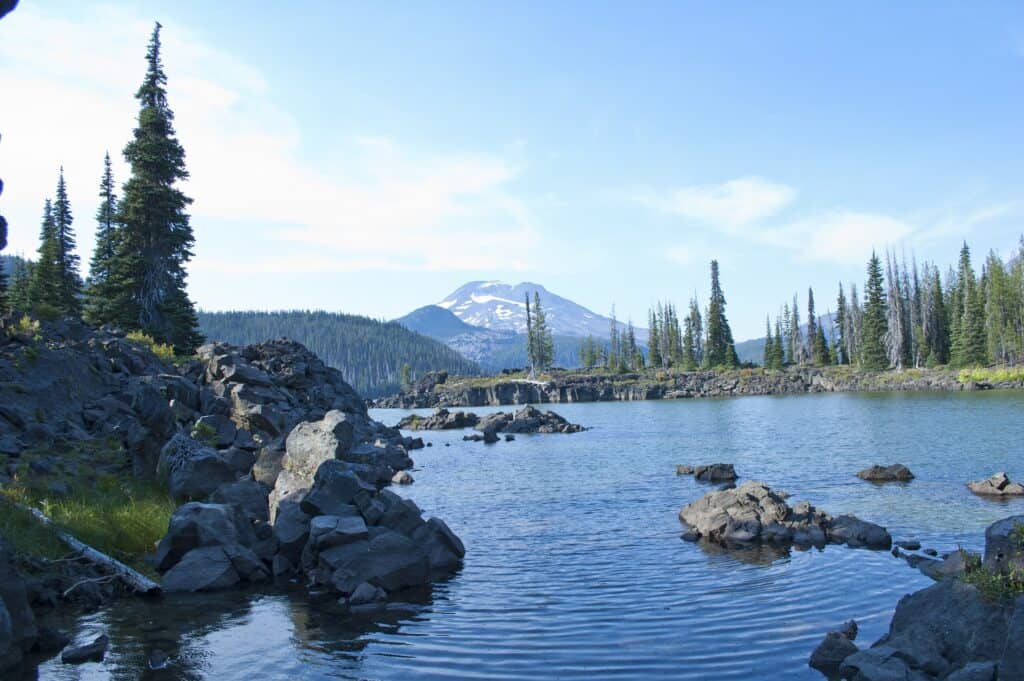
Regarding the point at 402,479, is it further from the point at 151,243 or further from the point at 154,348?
the point at 151,243

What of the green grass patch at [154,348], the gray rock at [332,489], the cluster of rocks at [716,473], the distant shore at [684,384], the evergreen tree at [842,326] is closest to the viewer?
the gray rock at [332,489]

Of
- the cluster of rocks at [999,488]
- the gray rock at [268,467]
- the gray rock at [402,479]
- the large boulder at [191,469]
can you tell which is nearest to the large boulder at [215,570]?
the large boulder at [191,469]

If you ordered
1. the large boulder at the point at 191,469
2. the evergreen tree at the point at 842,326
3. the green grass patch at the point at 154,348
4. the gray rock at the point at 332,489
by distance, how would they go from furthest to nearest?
the evergreen tree at the point at 842,326 → the green grass patch at the point at 154,348 → the large boulder at the point at 191,469 → the gray rock at the point at 332,489

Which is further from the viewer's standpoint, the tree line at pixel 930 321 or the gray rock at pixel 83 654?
the tree line at pixel 930 321

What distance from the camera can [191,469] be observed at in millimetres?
26797

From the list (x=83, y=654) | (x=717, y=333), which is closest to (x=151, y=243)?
(x=83, y=654)

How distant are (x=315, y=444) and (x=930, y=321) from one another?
14886 centimetres

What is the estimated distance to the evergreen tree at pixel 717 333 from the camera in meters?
174

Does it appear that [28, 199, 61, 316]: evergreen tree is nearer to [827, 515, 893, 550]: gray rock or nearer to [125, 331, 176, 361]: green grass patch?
[125, 331, 176, 361]: green grass patch

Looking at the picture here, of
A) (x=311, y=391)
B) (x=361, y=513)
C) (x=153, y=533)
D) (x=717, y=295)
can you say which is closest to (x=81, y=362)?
(x=153, y=533)

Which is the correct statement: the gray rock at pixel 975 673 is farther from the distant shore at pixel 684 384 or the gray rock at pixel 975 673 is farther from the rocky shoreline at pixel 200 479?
the distant shore at pixel 684 384

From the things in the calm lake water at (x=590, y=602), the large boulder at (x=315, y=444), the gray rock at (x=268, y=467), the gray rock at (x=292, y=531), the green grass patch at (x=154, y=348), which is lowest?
the calm lake water at (x=590, y=602)

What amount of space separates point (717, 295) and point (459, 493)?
145 metres

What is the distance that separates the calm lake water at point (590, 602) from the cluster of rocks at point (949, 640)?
1.10 m
